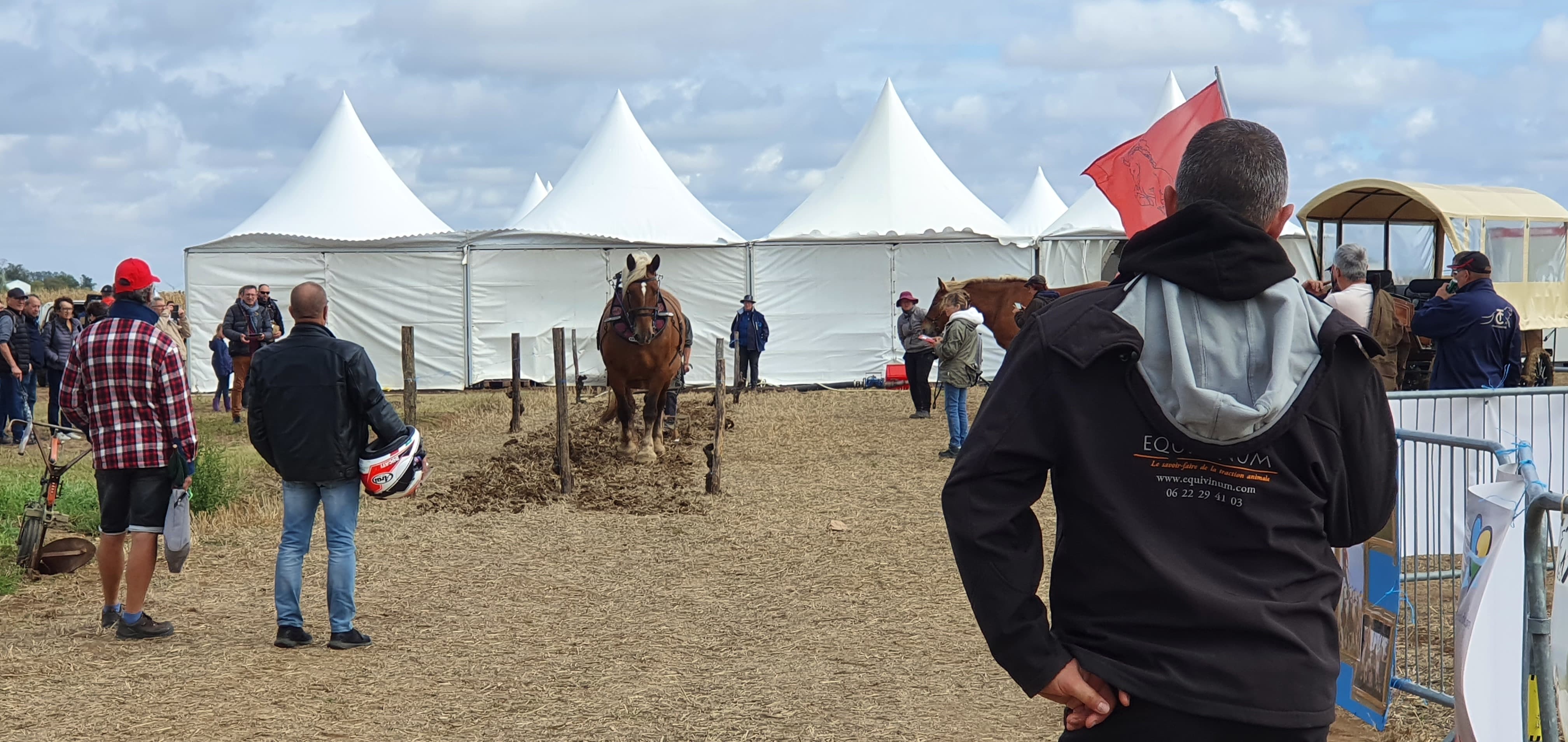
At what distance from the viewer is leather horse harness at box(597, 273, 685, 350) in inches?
496

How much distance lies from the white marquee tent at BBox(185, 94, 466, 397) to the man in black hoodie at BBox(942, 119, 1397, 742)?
73.3ft

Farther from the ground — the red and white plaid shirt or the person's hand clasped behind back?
the red and white plaid shirt

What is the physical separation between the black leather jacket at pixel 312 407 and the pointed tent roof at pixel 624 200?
17.3 metres

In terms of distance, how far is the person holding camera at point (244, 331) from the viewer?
16891 mm

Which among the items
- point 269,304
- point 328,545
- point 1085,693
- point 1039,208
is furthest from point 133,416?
point 1039,208

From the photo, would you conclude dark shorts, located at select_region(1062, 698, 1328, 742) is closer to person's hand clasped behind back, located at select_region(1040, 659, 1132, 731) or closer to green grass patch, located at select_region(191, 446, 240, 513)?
person's hand clasped behind back, located at select_region(1040, 659, 1132, 731)

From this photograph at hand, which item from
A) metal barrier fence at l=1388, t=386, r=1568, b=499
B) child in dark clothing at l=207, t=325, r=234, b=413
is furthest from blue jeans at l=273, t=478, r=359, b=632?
child in dark clothing at l=207, t=325, r=234, b=413

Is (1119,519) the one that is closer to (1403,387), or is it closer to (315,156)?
(1403,387)

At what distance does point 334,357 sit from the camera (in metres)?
6.18

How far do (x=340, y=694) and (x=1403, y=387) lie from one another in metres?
10.4

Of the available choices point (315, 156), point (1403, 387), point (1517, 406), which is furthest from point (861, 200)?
point (1517, 406)

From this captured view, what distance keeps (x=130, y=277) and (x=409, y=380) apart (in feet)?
29.5

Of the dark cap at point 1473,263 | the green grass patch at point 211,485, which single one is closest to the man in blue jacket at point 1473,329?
the dark cap at point 1473,263

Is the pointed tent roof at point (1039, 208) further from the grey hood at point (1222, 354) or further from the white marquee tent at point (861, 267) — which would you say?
the grey hood at point (1222, 354)
